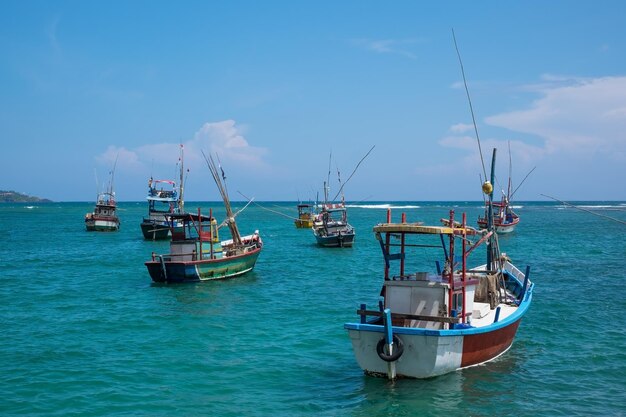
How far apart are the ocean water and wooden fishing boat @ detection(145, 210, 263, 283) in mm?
702

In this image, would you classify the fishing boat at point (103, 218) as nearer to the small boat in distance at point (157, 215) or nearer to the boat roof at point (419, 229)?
the small boat in distance at point (157, 215)

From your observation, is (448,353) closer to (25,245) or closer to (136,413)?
Answer: (136,413)

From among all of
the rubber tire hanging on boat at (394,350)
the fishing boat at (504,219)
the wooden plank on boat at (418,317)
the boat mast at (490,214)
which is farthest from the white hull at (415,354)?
the fishing boat at (504,219)

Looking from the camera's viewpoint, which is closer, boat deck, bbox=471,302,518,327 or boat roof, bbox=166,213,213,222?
boat deck, bbox=471,302,518,327

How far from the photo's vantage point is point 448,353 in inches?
548

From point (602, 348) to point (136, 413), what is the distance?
44.4 ft

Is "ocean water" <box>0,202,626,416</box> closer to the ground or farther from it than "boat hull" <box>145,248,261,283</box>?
closer to the ground

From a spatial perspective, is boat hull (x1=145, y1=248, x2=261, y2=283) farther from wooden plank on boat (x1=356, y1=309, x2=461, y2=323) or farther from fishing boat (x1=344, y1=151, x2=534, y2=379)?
wooden plank on boat (x1=356, y1=309, x2=461, y2=323)

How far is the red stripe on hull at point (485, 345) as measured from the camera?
1450 cm

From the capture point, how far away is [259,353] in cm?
1741

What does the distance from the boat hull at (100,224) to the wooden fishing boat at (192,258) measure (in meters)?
43.7

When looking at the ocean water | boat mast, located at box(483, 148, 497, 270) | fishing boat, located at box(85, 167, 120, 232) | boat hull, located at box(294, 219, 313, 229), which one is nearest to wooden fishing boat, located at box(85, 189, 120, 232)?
fishing boat, located at box(85, 167, 120, 232)

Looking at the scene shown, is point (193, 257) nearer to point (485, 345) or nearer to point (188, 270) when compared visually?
point (188, 270)

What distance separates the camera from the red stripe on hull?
571 inches
